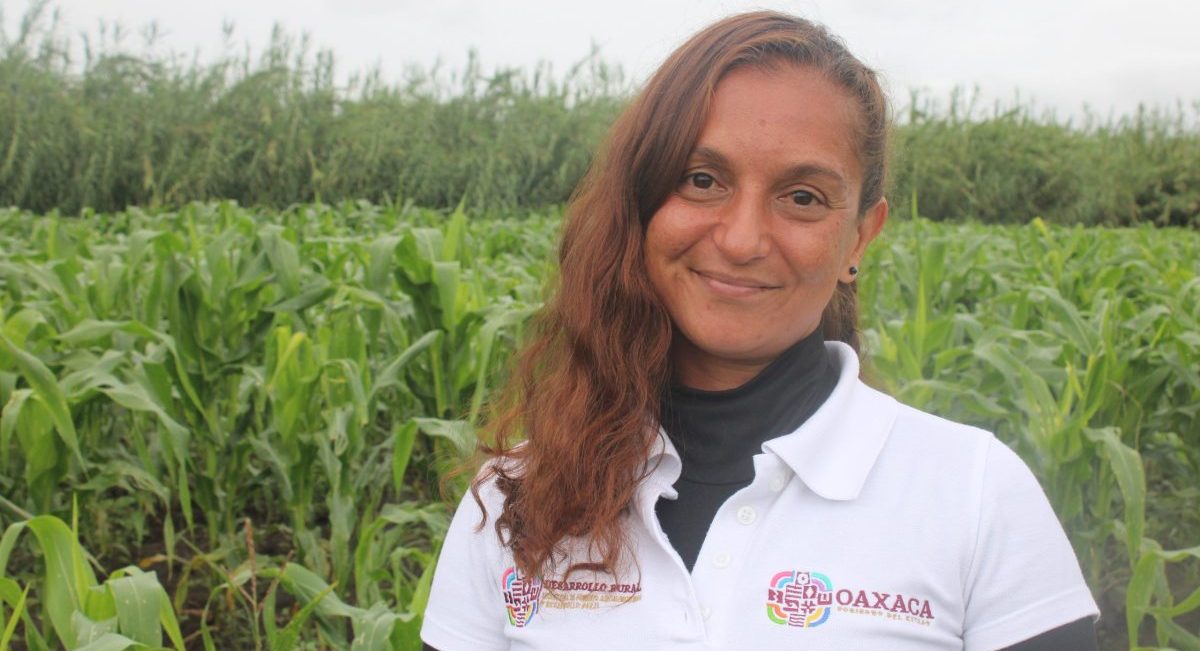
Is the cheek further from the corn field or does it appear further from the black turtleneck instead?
the corn field

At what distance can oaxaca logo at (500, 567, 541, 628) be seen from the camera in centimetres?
119

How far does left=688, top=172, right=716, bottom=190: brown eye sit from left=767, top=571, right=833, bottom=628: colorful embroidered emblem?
0.39 metres

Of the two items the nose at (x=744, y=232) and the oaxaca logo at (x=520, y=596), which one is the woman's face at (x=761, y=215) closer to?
the nose at (x=744, y=232)

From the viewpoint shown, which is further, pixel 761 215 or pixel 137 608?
pixel 137 608

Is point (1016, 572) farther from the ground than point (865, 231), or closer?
closer

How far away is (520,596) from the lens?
3.92 feet

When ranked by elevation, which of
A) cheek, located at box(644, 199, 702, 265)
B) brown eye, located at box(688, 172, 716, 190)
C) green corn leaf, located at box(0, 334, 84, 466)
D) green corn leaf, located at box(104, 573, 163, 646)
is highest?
brown eye, located at box(688, 172, 716, 190)

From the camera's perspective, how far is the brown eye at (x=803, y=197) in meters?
1.15

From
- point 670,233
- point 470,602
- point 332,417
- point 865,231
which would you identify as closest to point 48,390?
point 332,417

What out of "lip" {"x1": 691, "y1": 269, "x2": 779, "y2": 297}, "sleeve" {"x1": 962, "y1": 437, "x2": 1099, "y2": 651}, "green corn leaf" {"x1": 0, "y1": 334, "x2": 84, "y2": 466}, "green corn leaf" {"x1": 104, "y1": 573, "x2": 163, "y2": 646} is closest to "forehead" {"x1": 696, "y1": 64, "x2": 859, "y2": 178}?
"lip" {"x1": 691, "y1": 269, "x2": 779, "y2": 297}

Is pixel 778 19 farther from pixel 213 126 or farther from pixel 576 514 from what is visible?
pixel 213 126

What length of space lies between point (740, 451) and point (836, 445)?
116 mm

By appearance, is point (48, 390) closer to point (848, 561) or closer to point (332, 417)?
point (332, 417)

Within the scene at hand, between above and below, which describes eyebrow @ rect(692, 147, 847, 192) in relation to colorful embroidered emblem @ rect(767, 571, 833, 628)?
above
